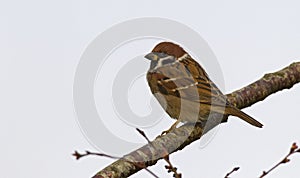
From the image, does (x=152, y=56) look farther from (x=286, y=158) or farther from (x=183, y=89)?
(x=286, y=158)

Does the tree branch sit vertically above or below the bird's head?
below

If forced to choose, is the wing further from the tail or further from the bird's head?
the tail

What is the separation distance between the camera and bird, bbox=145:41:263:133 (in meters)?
5.15

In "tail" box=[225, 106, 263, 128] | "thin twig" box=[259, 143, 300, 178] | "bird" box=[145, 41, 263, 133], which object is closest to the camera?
"thin twig" box=[259, 143, 300, 178]

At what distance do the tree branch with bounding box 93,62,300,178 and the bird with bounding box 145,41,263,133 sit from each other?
0.12 metres

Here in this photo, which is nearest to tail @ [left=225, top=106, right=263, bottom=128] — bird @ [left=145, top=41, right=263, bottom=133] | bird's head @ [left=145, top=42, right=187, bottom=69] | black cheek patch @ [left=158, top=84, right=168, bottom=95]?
bird @ [left=145, top=41, right=263, bottom=133]

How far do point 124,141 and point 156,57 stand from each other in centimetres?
144

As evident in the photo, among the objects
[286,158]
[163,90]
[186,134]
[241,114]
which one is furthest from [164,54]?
[286,158]

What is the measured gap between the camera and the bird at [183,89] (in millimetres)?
5152

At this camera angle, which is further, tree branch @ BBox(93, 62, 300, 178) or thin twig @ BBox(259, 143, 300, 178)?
tree branch @ BBox(93, 62, 300, 178)

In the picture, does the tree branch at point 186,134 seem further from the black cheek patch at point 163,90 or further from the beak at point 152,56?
the beak at point 152,56

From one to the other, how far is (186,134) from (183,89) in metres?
1.05

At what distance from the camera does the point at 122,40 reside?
5.52 meters

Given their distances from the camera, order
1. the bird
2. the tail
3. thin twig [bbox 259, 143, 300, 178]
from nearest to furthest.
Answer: thin twig [bbox 259, 143, 300, 178] → the tail → the bird
